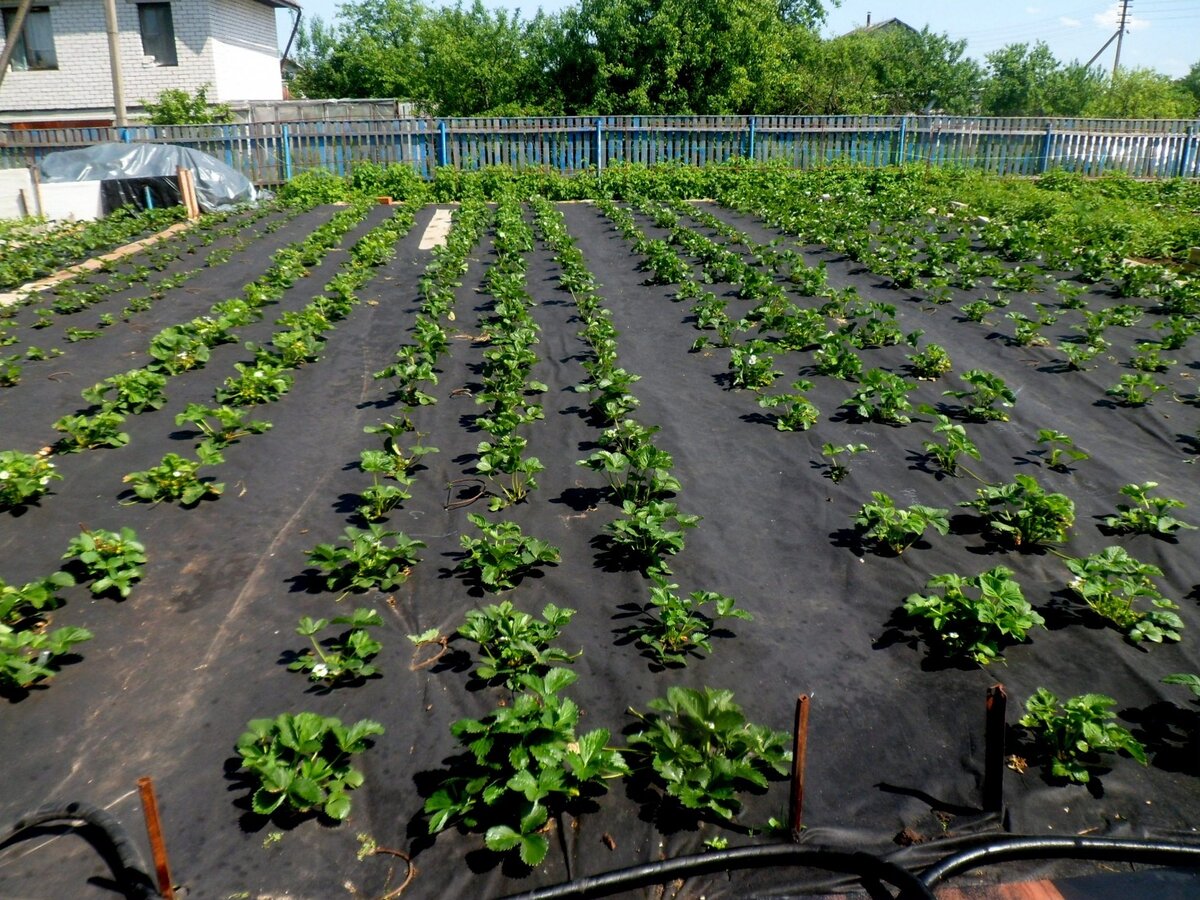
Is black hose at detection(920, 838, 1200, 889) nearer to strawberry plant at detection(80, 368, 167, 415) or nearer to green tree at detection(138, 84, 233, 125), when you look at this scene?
strawberry plant at detection(80, 368, 167, 415)

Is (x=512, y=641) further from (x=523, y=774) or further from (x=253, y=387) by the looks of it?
(x=253, y=387)

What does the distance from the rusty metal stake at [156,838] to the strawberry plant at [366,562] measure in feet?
6.05

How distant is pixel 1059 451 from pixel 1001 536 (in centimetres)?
126

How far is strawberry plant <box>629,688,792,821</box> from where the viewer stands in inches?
127

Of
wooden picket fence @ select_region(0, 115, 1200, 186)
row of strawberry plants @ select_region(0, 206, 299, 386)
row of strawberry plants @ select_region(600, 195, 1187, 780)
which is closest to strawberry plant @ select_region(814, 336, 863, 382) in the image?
row of strawberry plants @ select_region(600, 195, 1187, 780)

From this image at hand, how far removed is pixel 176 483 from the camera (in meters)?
5.47

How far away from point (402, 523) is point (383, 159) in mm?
17002

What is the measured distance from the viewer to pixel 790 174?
2092cm

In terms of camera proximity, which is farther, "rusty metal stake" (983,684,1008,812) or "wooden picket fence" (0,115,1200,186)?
"wooden picket fence" (0,115,1200,186)

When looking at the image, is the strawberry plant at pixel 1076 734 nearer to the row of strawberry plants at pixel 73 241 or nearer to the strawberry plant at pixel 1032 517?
the strawberry plant at pixel 1032 517

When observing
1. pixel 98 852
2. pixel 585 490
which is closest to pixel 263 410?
pixel 585 490

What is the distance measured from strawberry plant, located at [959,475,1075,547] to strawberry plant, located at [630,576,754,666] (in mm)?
1786

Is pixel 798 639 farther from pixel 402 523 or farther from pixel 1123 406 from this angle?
pixel 1123 406

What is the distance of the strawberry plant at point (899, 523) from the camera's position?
15.8 ft
